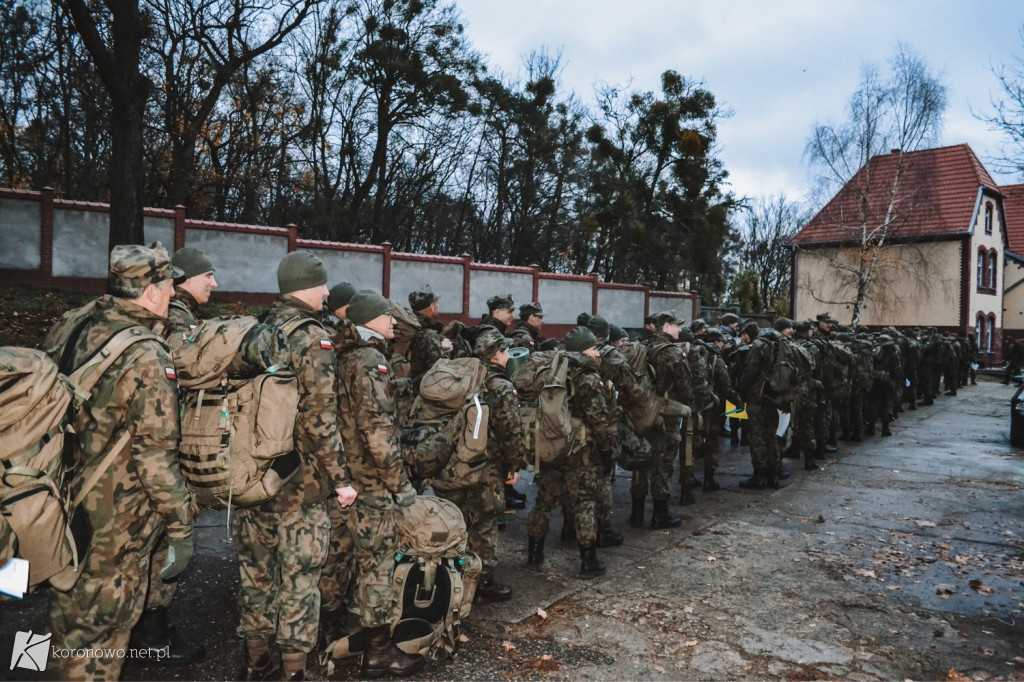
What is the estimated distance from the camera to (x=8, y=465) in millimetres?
2447

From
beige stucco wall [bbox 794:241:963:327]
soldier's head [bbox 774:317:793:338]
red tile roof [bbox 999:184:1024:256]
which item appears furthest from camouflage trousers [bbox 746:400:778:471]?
red tile roof [bbox 999:184:1024:256]

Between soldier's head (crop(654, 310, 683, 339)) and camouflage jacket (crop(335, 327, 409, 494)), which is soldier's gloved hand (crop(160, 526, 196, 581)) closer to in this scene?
camouflage jacket (crop(335, 327, 409, 494))

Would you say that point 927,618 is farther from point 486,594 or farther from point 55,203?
point 55,203

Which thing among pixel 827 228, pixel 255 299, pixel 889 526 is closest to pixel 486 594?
pixel 889 526

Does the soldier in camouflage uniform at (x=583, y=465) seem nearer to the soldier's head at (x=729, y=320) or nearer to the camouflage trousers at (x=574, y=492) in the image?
the camouflage trousers at (x=574, y=492)

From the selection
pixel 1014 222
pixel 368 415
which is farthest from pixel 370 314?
pixel 1014 222

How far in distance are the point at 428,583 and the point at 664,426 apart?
3720 millimetres

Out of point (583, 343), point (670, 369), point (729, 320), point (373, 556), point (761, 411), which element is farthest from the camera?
point (729, 320)

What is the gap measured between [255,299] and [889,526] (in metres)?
15.6

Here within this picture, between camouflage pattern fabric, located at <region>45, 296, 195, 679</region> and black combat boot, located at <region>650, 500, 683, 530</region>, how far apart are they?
4.93 m

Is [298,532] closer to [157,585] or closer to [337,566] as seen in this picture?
[337,566]

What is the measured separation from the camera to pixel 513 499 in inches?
318

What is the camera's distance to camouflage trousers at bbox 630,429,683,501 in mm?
6965

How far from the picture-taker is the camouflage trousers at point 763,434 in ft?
28.7
